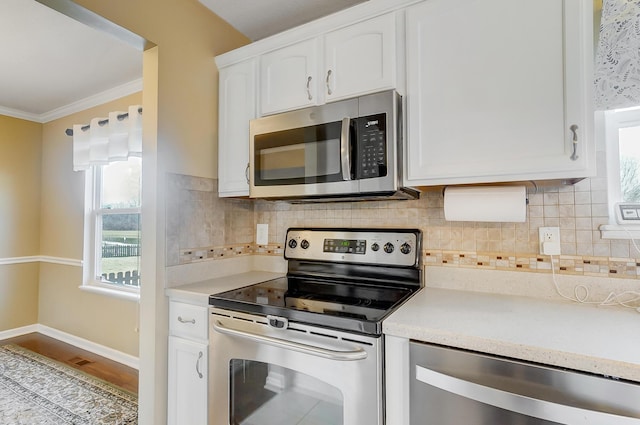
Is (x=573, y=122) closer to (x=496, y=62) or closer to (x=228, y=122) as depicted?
(x=496, y=62)

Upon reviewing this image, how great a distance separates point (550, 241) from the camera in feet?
4.40

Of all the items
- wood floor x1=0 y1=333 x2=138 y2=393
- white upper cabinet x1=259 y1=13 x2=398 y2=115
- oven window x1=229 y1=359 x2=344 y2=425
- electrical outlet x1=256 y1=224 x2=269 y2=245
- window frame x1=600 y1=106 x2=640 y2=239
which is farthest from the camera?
wood floor x1=0 y1=333 x2=138 y2=393

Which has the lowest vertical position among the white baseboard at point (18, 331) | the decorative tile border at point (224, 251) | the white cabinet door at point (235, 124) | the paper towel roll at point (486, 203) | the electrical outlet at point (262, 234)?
the white baseboard at point (18, 331)

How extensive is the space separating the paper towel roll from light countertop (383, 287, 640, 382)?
13.3 inches

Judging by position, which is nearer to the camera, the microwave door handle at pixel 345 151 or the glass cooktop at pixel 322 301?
the glass cooktop at pixel 322 301

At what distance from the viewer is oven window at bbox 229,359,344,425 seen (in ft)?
3.85

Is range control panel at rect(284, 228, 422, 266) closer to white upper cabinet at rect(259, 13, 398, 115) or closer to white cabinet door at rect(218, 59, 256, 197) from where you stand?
white cabinet door at rect(218, 59, 256, 197)

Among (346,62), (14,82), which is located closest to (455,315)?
(346,62)

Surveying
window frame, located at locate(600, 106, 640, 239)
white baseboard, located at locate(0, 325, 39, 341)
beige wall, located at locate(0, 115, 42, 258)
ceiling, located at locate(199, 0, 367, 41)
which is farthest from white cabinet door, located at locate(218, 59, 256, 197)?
white baseboard, located at locate(0, 325, 39, 341)

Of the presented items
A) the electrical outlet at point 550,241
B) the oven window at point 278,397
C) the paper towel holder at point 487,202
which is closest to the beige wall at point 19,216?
the oven window at point 278,397

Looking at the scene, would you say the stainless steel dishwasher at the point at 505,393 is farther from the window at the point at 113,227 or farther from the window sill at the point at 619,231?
the window at the point at 113,227

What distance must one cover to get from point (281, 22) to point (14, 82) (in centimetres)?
252

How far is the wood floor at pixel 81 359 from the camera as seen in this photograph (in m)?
2.54

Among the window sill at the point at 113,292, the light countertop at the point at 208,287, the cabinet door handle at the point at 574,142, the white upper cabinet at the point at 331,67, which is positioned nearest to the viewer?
the cabinet door handle at the point at 574,142
